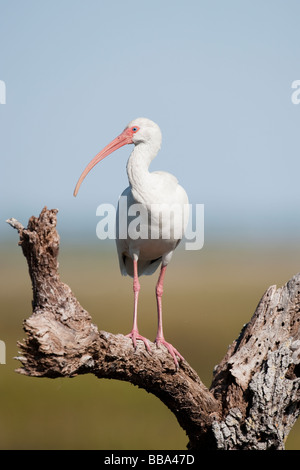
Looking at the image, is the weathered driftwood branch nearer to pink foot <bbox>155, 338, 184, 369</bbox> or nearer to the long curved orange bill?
pink foot <bbox>155, 338, 184, 369</bbox>

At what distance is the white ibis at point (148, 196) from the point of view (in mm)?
6730

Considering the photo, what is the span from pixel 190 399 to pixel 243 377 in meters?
0.52

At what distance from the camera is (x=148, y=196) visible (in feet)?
22.0

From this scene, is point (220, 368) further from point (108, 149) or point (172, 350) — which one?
point (108, 149)

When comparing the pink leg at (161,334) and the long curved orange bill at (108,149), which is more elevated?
the long curved orange bill at (108,149)

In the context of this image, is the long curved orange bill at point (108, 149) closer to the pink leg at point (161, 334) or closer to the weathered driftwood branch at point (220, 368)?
the pink leg at point (161, 334)

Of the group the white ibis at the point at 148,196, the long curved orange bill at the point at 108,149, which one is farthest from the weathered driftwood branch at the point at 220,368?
the long curved orange bill at the point at 108,149

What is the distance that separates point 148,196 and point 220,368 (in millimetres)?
1918

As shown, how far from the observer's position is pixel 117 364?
522cm

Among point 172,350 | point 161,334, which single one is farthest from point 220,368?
point 161,334

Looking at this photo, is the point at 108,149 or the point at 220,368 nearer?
the point at 220,368

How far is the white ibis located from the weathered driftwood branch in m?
0.65
